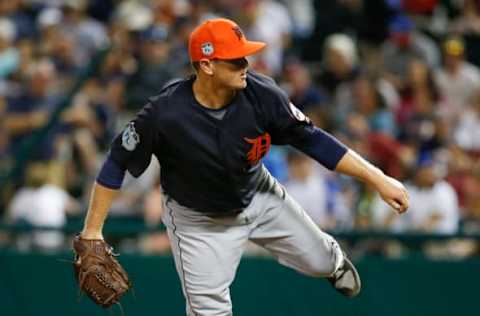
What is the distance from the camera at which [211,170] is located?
23.6 feet

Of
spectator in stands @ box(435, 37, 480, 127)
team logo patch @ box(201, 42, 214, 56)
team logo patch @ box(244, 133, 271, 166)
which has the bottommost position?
spectator in stands @ box(435, 37, 480, 127)

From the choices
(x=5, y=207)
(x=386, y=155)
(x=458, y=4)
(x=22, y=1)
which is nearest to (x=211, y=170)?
(x=386, y=155)

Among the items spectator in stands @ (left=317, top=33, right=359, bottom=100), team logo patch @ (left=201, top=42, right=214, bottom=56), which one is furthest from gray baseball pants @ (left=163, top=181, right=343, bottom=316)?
spectator in stands @ (left=317, top=33, right=359, bottom=100)

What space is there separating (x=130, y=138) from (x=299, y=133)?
0.96 meters

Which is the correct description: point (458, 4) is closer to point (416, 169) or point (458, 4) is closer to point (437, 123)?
point (437, 123)

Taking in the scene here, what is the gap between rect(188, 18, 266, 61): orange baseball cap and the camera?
6.96m

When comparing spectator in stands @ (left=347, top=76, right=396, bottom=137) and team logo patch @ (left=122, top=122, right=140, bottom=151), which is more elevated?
team logo patch @ (left=122, top=122, right=140, bottom=151)

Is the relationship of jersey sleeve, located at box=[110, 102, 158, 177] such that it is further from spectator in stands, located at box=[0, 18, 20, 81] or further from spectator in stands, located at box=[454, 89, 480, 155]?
spectator in stands, located at box=[0, 18, 20, 81]

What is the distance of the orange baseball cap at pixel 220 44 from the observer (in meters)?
6.96

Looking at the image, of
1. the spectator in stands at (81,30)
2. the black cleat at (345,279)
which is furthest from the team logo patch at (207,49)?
the spectator in stands at (81,30)

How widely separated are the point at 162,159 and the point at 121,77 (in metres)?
5.34

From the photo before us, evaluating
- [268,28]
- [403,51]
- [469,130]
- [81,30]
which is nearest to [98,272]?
[469,130]

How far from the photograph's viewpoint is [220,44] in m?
6.96

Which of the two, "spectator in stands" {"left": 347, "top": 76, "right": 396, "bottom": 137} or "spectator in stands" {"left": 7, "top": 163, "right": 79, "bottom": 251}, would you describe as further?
"spectator in stands" {"left": 347, "top": 76, "right": 396, "bottom": 137}
